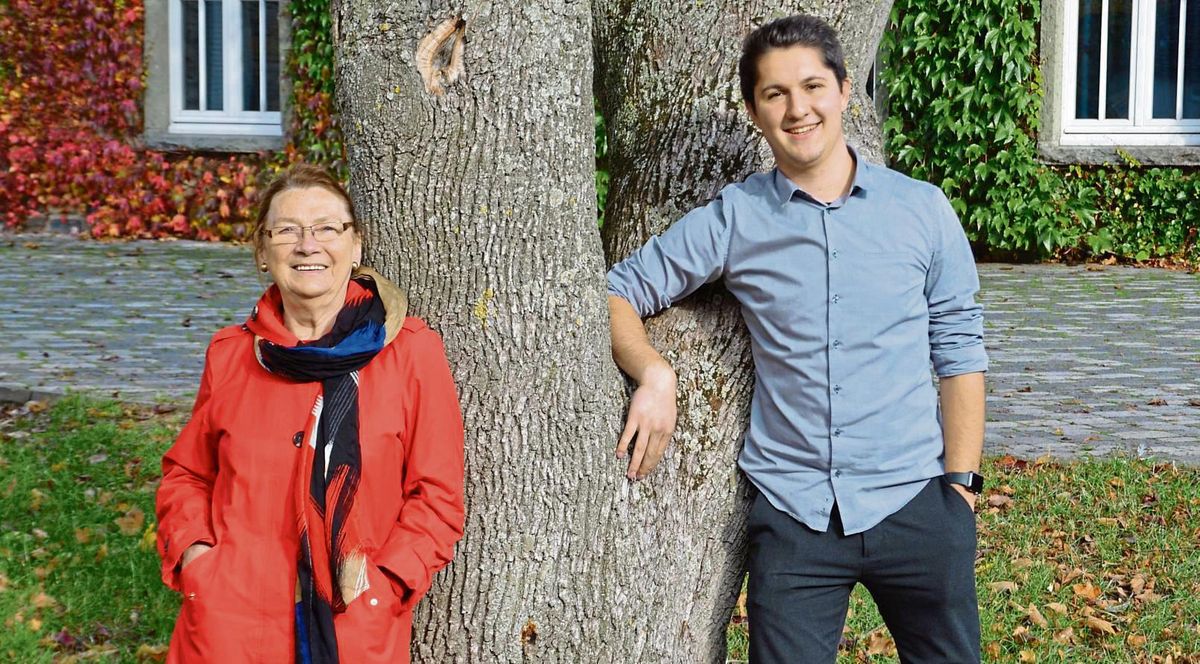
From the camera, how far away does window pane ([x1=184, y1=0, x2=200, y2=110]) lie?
13.9 m

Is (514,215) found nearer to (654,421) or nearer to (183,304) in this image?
(654,421)

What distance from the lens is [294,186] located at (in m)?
2.82

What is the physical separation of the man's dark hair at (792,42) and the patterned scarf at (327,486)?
3.32ft

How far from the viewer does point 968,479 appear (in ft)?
9.61

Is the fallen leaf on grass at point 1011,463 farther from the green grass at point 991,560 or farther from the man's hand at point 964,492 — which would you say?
the man's hand at point 964,492

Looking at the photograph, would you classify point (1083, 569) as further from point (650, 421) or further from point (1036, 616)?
point (650, 421)

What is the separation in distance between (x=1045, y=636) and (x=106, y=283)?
8.40 metres

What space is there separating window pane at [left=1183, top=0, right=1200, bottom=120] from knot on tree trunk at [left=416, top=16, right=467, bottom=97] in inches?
448

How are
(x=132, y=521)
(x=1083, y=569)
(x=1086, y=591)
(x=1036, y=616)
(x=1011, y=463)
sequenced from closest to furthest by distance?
(x=1036, y=616), (x=1086, y=591), (x=1083, y=569), (x=132, y=521), (x=1011, y=463)

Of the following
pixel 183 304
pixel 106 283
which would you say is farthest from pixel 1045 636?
pixel 106 283

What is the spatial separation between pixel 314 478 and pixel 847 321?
1.15 metres

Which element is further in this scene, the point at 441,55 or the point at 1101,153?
the point at 1101,153

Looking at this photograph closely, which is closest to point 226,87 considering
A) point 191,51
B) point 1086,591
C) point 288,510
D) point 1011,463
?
point 191,51

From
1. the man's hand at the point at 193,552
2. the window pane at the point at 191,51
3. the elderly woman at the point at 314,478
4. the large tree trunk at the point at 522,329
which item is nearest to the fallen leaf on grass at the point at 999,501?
the large tree trunk at the point at 522,329
